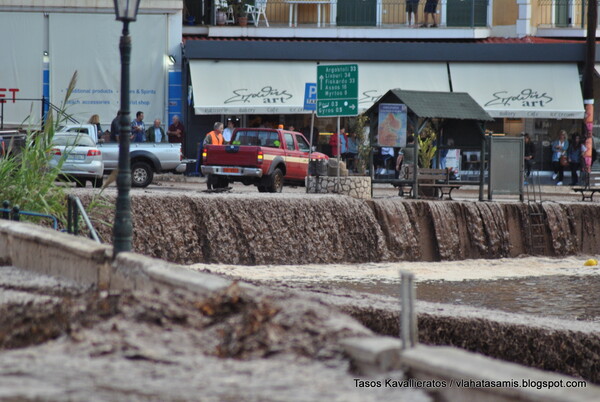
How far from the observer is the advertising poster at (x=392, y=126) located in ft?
80.4

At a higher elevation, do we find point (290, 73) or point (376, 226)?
point (290, 73)

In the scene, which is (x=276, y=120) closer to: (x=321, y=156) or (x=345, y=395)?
(x=321, y=156)

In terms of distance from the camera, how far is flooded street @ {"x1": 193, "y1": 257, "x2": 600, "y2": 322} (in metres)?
17.2

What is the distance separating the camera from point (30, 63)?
35.2 meters

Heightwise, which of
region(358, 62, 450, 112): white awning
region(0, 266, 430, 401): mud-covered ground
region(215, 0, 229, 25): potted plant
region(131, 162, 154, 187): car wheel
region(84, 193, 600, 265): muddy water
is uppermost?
region(215, 0, 229, 25): potted plant

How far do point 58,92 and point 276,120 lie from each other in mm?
6806

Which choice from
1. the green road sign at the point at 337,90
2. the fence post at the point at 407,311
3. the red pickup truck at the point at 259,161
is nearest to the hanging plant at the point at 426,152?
the red pickup truck at the point at 259,161

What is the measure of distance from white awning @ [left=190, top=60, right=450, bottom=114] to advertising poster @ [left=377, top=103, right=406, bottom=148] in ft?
32.0

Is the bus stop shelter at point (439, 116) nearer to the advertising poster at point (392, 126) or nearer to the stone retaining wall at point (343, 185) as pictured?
the advertising poster at point (392, 126)

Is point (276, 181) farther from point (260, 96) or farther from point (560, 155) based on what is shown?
point (560, 155)

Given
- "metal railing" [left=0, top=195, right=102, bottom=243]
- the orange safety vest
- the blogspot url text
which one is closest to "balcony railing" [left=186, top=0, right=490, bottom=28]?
the orange safety vest

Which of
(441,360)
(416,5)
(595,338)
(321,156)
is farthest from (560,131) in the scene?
(441,360)

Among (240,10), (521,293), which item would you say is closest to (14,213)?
(521,293)

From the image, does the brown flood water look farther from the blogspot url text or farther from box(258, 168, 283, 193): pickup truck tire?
the blogspot url text
